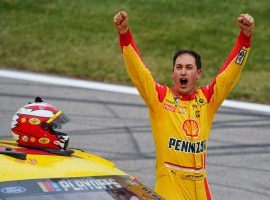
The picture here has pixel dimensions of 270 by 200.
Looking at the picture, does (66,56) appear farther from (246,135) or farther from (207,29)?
(246,135)

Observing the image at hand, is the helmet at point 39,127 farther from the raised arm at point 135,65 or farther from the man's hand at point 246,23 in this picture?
the man's hand at point 246,23

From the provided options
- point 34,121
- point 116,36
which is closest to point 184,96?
point 34,121

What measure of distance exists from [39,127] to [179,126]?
3.90 feet

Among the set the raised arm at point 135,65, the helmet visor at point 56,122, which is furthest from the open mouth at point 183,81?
the helmet visor at point 56,122

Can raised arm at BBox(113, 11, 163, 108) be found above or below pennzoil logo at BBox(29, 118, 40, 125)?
above

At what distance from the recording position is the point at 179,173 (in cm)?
571

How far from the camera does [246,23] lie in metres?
5.80

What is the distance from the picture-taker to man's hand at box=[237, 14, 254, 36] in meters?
5.76

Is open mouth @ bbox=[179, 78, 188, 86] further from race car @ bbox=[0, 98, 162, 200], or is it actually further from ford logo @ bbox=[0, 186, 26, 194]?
ford logo @ bbox=[0, 186, 26, 194]

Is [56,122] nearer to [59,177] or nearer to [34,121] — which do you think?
[34,121]

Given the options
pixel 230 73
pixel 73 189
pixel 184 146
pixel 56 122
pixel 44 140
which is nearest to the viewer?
pixel 73 189

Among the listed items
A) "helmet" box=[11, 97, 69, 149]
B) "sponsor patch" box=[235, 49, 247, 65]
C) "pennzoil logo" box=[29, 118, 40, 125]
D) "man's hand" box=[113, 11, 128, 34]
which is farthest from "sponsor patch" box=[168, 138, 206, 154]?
"pennzoil logo" box=[29, 118, 40, 125]

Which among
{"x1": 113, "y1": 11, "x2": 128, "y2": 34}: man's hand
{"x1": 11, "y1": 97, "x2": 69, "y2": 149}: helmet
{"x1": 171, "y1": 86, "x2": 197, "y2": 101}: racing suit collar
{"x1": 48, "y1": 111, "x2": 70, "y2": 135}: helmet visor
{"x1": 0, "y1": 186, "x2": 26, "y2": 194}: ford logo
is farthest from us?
{"x1": 48, "y1": 111, "x2": 70, "y2": 135}: helmet visor

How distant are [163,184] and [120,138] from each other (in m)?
5.53
